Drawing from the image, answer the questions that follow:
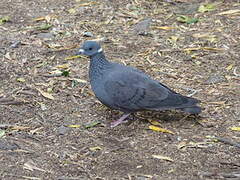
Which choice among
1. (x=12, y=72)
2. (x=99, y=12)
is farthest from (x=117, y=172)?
(x=99, y=12)

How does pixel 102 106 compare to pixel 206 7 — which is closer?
pixel 102 106

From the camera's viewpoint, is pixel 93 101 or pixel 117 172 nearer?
pixel 117 172

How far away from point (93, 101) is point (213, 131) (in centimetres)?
142

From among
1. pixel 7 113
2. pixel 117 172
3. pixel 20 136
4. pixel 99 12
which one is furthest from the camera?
pixel 99 12

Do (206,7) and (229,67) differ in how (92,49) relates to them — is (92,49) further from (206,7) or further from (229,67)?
(206,7)

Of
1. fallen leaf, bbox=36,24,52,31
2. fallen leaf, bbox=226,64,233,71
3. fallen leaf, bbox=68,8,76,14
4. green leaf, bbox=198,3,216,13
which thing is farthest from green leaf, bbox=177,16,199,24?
fallen leaf, bbox=36,24,52,31

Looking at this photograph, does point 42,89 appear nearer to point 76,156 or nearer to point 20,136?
point 20,136

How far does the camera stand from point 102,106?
6535 millimetres

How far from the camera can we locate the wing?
6062 mm

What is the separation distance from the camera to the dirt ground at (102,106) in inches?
213

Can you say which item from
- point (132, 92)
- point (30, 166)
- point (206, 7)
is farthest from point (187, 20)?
point (30, 166)

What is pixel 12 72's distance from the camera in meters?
7.19

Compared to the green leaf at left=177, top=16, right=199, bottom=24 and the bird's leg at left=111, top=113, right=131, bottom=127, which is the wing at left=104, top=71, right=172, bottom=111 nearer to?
the bird's leg at left=111, top=113, right=131, bottom=127

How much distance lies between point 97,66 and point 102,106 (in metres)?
0.51
